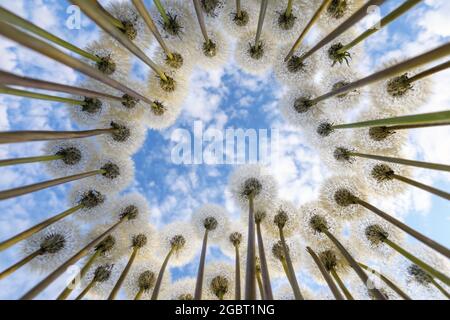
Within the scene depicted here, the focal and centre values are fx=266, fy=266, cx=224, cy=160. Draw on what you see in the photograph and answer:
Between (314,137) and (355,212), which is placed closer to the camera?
(355,212)

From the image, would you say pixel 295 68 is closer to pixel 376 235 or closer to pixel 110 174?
pixel 376 235

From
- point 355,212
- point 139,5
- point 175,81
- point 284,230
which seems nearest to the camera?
point 139,5

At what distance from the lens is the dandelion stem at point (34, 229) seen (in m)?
4.98

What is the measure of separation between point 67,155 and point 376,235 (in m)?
8.31

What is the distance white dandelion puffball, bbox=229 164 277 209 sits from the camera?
748 centimetres

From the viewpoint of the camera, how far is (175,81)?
7992 millimetres

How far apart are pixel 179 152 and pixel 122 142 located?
1716 mm

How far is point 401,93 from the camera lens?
6.23 m

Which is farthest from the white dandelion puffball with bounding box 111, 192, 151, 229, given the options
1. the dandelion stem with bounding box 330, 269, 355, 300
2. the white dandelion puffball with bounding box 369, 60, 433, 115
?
the white dandelion puffball with bounding box 369, 60, 433, 115

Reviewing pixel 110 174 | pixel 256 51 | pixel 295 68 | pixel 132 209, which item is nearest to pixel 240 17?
pixel 256 51

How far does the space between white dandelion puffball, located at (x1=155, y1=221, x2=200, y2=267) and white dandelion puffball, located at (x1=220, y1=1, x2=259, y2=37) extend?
611cm

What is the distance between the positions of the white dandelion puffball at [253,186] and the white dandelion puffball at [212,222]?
3.27ft
